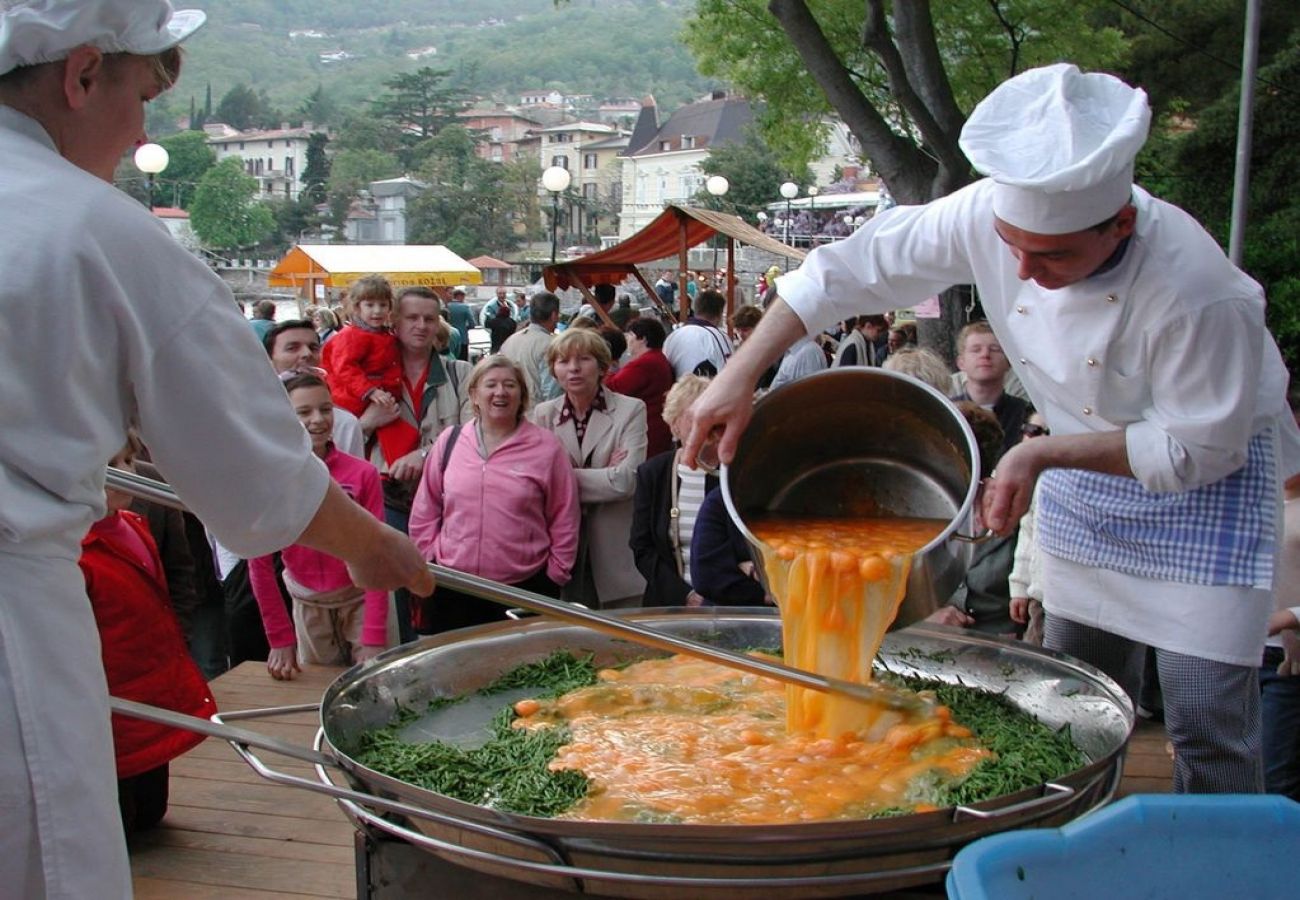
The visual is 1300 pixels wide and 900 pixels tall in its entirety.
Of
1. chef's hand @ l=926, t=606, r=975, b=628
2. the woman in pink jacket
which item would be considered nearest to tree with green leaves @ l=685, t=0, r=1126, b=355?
the woman in pink jacket

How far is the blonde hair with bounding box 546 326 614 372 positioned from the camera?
5629 mm

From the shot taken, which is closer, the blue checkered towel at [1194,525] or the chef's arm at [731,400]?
the blue checkered towel at [1194,525]

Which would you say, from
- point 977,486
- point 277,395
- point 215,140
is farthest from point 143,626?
point 215,140

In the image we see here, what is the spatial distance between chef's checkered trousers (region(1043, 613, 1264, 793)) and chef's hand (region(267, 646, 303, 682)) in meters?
2.86

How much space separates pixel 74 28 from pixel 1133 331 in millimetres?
1832

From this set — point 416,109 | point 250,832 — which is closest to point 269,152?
point 416,109

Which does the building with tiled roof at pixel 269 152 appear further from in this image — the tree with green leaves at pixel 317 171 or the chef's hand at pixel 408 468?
the chef's hand at pixel 408 468

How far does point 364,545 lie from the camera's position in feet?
6.56

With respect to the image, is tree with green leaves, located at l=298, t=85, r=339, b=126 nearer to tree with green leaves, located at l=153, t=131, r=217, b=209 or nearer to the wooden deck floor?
tree with green leaves, located at l=153, t=131, r=217, b=209

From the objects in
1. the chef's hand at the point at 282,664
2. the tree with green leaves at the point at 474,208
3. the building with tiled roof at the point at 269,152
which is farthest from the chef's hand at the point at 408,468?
the building with tiled roof at the point at 269,152

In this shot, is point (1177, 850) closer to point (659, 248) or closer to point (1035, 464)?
point (1035, 464)

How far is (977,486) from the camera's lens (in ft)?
8.08

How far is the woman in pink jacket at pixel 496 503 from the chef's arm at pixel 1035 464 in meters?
2.67

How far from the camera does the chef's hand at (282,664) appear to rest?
431 cm
